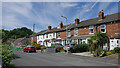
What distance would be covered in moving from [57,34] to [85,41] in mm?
12380

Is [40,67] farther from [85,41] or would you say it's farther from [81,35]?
[81,35]

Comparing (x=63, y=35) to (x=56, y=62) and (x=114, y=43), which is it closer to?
(x=114, y=43)

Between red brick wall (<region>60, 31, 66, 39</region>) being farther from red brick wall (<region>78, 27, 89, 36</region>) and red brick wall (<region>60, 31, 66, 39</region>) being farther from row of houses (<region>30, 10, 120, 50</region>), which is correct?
red brick wall (<region>78, 27, 89, 36</region>)

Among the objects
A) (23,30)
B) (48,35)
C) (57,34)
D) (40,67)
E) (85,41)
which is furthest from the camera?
(23,30)

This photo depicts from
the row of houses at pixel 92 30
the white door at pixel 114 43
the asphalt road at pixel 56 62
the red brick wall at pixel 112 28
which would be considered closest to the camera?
the asphalt road at pixel 56 62

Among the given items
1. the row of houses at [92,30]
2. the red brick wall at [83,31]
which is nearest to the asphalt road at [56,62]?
the row of houses at [92,30]

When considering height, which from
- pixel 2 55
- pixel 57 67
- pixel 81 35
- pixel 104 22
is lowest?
pixel 57 67

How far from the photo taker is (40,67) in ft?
30.1

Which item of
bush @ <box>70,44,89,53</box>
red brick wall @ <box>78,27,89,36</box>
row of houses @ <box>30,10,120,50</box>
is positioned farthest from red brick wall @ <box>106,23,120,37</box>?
bush @ <box>70,44,89,53</box>

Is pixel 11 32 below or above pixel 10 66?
above

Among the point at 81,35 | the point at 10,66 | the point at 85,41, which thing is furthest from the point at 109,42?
the point at 10,66

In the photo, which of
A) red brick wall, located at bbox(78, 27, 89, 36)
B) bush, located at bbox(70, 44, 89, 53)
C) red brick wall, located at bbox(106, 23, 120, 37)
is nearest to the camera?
red brick wall, located at bbox(106, 23, 120, 37)

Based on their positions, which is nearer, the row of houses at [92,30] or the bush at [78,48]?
the row of houses at [92,30]

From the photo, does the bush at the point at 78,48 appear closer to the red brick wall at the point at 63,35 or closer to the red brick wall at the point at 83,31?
the red brick wall at the point at 83,31
